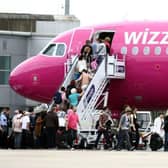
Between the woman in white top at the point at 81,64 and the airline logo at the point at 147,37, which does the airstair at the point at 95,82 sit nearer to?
the woman in white top at the point at 81,64

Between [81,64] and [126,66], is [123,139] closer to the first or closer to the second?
[81,64]

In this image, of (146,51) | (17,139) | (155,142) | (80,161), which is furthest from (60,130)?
(80,161)

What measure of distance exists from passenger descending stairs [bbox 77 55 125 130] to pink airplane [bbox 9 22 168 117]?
0.45 m

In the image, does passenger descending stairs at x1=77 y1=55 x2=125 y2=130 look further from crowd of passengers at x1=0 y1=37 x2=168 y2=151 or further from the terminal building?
the terminal building

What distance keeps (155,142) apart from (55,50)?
685 cm

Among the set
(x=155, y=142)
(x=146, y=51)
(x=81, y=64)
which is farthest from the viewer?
(x=146, y=51)

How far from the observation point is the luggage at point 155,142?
3047 cm

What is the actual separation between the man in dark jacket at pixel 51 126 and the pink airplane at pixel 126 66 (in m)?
4.97

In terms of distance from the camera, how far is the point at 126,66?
33000 mm

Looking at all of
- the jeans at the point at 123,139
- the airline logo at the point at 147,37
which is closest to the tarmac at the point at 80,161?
the jeans at the point at 123,139

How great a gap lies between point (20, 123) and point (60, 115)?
1502mm

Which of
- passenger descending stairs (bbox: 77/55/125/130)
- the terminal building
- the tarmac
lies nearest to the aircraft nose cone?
passenger descending stairs (bbox: 77/55/125/130)

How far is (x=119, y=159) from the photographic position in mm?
21219

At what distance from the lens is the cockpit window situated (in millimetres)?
34906
